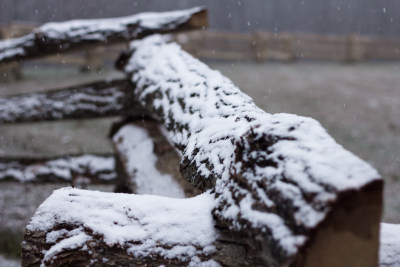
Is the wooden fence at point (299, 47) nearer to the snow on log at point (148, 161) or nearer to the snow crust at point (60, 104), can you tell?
the snow crust at point (60, 104)

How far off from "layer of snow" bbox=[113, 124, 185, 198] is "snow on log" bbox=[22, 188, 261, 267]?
3.41 ft

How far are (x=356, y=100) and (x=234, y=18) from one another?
64.8 feet

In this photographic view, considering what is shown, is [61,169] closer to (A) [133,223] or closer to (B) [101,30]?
(B) [101,30]

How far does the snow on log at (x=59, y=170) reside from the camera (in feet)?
12.5

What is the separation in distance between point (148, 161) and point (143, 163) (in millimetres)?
41

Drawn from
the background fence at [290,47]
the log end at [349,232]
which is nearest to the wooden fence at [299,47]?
the background fence at [290,47]

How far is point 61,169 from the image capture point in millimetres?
3846

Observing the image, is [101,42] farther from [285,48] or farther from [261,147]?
[285,48]

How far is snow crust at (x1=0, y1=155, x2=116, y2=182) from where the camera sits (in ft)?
12.5

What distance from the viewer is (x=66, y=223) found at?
54.3 inches

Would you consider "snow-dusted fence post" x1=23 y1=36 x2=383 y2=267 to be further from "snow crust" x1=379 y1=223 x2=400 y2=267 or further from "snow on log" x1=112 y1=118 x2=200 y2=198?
"snow on log" x1=112 y1=118 x2=200 y2=198

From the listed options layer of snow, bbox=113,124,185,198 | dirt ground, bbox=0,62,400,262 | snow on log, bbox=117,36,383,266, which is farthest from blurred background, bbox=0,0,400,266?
snow on log, bbox=117,36,383,266

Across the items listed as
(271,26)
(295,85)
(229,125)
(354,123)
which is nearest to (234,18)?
(271,26)

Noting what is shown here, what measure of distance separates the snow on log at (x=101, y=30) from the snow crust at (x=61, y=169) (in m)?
1.05
